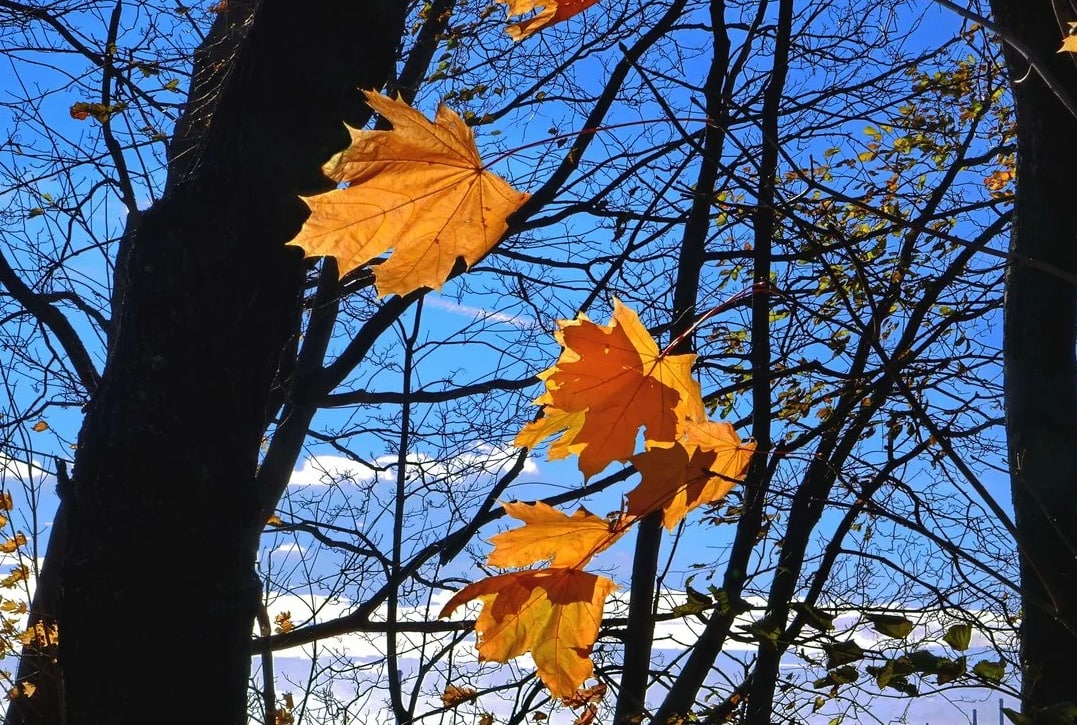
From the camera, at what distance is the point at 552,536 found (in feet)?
3.55

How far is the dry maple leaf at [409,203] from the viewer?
1.11 metres

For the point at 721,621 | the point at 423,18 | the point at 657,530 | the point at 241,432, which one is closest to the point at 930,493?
the point at 657,530

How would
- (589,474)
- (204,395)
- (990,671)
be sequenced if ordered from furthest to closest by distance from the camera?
(204,395) → (589,474) → (990,671)

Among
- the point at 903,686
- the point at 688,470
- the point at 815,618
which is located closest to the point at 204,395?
the point at 688,470

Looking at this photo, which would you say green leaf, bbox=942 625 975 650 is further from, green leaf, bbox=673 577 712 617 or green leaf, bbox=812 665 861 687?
green leaf, bbox=673 577 712 617

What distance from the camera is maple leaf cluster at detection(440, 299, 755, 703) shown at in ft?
3.48

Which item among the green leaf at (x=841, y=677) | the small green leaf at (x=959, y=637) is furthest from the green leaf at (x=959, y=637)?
the green leaf at (x=841, y=677)

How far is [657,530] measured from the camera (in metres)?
1.93

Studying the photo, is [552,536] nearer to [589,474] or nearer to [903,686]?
[589,474]

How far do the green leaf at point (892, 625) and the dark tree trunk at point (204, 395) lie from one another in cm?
186

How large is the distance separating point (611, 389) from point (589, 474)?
0.12 meters

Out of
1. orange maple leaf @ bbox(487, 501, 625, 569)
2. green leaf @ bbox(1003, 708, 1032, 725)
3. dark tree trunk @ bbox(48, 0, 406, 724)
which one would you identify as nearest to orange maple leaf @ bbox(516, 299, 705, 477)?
orange maple leaf @ bbox(487, 501, 625, 569)

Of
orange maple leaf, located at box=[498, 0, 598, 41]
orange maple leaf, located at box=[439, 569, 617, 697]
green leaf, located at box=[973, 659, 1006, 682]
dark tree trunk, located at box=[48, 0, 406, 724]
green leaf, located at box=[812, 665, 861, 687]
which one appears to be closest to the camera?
green leaf, located at box=[973, 659, 1006, 682]

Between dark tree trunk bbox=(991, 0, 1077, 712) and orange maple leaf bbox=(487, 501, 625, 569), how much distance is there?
535 mm
